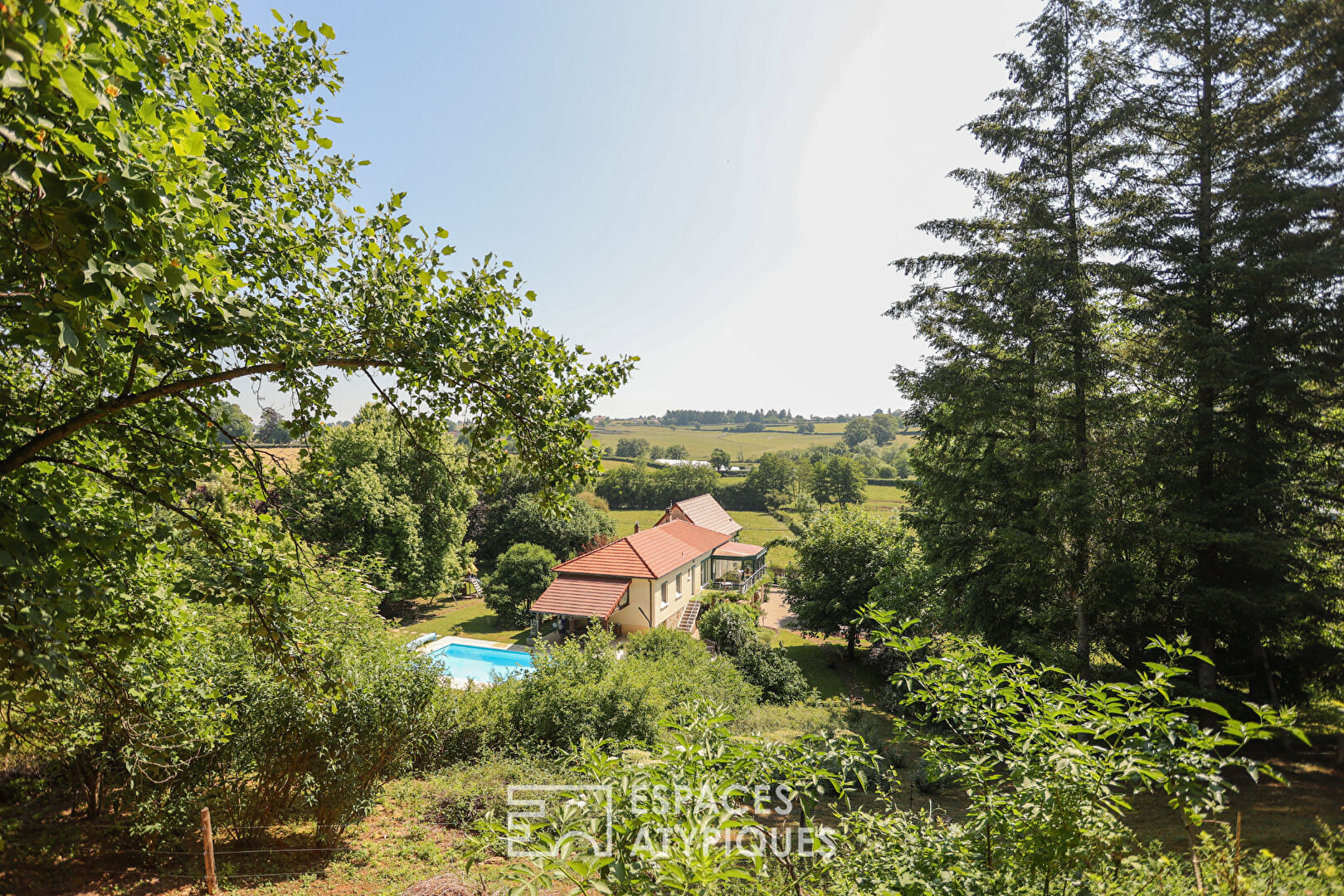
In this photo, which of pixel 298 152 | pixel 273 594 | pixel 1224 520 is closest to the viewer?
pixel 273 594

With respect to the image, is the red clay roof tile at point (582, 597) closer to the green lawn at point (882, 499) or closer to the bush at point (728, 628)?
the bush at point (728, 628)

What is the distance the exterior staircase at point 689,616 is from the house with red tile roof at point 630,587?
0.12 feet

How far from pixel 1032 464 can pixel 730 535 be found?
26.6 meters

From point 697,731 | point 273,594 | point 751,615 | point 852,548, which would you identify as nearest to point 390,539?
point 751,615

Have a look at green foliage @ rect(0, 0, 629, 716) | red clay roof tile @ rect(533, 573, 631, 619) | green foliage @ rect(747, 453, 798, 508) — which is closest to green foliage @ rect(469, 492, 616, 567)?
red clay roof tile @ rect(533, 573, 631, 619)

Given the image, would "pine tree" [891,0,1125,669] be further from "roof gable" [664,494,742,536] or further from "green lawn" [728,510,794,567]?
"green lawn" [728,510,794,567]

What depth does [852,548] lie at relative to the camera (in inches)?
808

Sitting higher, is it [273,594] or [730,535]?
[273,594]

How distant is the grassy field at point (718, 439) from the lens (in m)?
114

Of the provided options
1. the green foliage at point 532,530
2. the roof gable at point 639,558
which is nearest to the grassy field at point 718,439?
the green foliage at point 532,530

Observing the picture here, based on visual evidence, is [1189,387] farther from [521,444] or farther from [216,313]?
[216,313]

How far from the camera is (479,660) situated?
2022 centimetres

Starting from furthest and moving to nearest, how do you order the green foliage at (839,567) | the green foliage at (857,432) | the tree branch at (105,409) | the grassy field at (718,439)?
the green foliage at (857,432) → the grassy field at (718,439) → the green foliage at (839,567) → the tree branch at (105,409)

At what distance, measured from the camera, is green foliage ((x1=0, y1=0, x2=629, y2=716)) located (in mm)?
1970
